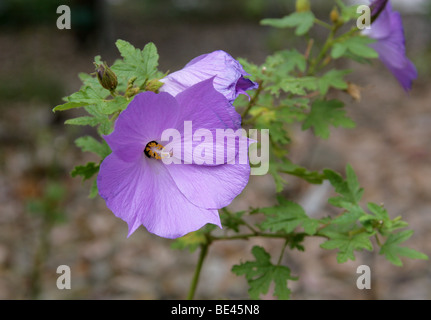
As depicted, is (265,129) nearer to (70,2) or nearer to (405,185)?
(405,185)

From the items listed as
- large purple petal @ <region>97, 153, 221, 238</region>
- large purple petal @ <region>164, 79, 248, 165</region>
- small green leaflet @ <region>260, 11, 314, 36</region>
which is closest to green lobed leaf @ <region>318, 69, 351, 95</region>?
small green leaflet @ <region>260, 11, 314, 36</region>

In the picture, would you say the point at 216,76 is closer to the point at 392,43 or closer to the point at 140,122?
the point at 140,122

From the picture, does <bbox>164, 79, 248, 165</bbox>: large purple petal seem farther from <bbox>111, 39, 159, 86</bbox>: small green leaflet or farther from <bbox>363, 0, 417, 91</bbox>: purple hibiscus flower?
<bbox>363, 0, 417, 91</bbox>: purple hibiscus flower

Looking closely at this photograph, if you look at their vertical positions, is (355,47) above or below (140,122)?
above

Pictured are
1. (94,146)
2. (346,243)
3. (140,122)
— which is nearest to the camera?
(140,122)

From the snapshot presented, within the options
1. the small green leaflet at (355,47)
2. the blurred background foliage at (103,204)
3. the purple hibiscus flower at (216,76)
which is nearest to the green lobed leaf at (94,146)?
the purple hibiscus flower at (216,76)

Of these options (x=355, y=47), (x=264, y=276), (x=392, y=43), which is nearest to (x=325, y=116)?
(x=355, y=47)

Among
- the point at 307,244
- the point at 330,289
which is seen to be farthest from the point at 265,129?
the point at 307,244
